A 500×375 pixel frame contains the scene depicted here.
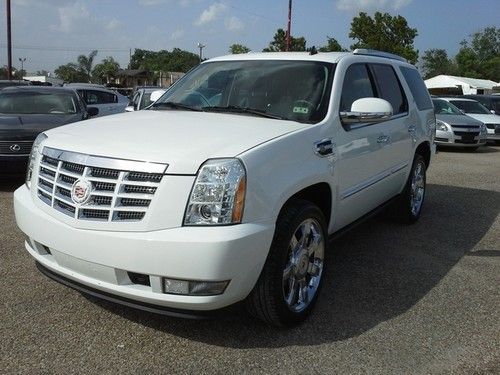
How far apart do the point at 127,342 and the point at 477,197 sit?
6491 mm

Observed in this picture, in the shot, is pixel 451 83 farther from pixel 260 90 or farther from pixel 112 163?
pixel 112 163

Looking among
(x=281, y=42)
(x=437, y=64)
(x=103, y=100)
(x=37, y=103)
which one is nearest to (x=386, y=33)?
(x=281, y=42)

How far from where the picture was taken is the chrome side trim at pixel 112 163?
2796mm

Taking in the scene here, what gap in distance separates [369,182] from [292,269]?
4.63ft

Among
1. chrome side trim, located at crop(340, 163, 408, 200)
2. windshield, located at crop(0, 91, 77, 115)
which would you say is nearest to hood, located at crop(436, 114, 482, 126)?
chrome side trim, located at crop(340, 163, 408, 200)

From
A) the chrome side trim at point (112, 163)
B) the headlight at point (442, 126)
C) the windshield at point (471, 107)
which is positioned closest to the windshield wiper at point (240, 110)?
the chrome side trim at point (112, 163)

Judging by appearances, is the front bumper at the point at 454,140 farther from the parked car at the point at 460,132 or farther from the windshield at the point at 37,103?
the windshield at the point at 37,103

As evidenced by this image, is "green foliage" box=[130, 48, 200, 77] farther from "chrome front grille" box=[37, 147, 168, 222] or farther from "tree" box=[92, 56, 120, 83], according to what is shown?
"chrome front grille" box=[37, 147, 168, 222]

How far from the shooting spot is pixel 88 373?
2799mm

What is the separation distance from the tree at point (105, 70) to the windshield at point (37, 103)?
3175 inches

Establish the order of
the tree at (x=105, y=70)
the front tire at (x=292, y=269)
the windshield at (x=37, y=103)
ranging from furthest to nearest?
the tree at (x=105, y=70) < the windshield at (x=37, y=103) < the front tire at (x=292, y=269)

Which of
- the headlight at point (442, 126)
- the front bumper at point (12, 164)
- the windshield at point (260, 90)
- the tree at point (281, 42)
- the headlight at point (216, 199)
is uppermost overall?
the tree at point (281, 42)

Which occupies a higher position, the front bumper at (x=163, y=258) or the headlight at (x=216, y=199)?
the headlight at (x=216, y=199)

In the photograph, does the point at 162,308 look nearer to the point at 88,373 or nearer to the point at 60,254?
the point at 88,373
